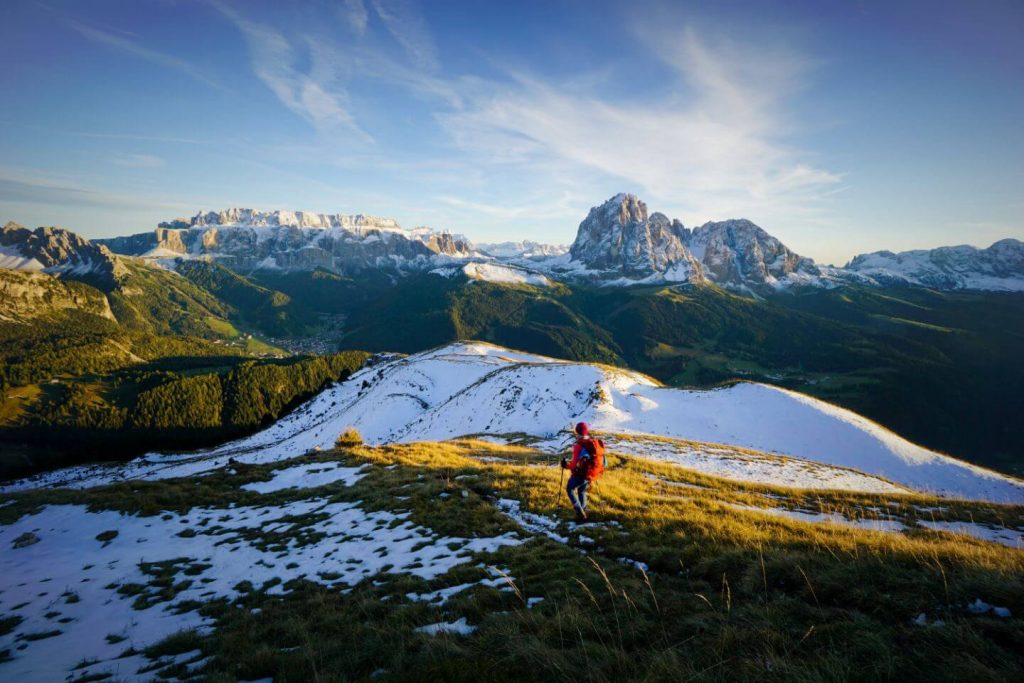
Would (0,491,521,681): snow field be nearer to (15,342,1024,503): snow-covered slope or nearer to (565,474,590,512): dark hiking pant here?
(565,474,590,512): dark hiking pant

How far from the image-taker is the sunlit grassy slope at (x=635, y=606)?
4.93 metres

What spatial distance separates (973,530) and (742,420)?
39.0 meters

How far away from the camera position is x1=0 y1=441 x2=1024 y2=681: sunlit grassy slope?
4.93 m

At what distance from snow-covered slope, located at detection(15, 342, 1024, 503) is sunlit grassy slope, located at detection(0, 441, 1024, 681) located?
2229cm

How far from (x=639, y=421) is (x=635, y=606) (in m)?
45.4

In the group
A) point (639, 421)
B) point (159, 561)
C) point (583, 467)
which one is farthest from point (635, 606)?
point (639, 421)

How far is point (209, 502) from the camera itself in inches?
769

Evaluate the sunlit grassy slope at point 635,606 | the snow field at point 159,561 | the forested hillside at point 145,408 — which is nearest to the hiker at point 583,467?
the sunlit grassy slope at point 635,606

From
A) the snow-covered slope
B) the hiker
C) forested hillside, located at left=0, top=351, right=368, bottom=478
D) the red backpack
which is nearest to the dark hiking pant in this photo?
the hiker

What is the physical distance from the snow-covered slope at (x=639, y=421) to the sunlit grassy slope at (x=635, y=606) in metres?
22.3

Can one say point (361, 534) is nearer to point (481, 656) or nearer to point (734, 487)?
point (481, 656)

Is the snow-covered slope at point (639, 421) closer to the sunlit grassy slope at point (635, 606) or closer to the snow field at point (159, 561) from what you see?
the sunlit grassy slope at point (635, 606)

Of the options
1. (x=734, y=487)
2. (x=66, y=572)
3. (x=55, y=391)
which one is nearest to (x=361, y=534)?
(x=66, y=572)

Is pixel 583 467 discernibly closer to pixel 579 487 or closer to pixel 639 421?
pixel 579 487
